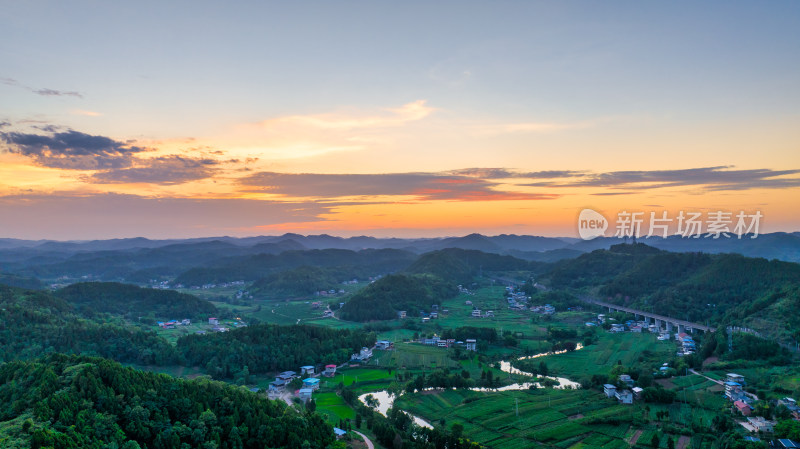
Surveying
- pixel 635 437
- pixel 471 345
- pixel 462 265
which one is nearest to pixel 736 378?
pixel 635 437

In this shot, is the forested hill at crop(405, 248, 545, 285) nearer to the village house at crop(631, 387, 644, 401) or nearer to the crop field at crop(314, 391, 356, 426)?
the crop field at crop(314, 391, 356, 426)

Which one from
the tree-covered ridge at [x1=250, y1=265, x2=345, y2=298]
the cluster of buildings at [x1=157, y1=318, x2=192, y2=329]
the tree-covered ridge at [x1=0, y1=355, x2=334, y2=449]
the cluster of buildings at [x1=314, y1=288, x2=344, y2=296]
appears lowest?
the cluster of buildings at [x1=314, y1=288, x2=344, y2=296]

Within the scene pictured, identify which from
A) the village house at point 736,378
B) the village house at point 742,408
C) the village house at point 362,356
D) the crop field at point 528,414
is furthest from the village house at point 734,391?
the village house at point 362,356

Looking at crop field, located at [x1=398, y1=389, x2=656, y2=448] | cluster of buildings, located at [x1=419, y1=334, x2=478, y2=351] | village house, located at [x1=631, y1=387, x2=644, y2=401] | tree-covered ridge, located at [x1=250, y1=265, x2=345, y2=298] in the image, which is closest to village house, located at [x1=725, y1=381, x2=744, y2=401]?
village house, located at [x1=631, y1=387, x2=644, y2=401]

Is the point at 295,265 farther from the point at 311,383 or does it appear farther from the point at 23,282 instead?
the point at 311,383

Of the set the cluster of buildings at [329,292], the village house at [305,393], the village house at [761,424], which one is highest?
the village house at [761,424]

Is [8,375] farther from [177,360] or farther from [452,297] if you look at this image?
[452,297]

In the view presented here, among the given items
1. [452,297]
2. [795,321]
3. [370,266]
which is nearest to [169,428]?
[795,321]

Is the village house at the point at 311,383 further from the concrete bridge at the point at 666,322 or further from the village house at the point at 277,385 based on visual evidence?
the concrete bridge at the point at 666,322
